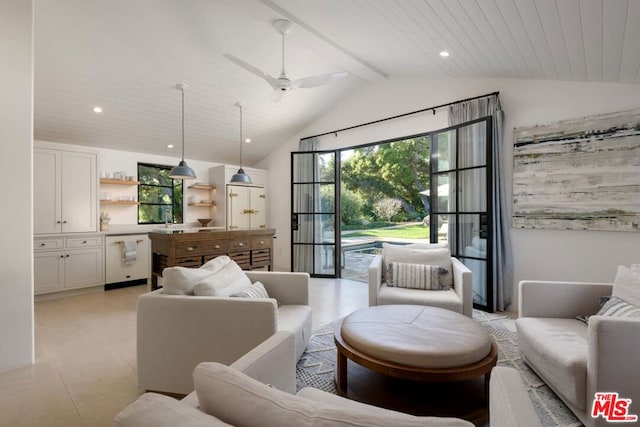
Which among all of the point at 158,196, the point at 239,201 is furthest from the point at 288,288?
the point at 158,196

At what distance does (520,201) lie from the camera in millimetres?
3768

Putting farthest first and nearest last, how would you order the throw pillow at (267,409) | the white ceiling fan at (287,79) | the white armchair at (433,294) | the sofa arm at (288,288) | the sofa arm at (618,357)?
the white ceiling fan at (287,79) → the white armchair at (433,294) → the sofa arm at (288,288) → the sofa arm at (618,357) → the throw pillow at (267,409)

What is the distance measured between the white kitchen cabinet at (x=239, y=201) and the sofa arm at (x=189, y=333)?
14.1 ft

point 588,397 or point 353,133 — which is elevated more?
point 353,133

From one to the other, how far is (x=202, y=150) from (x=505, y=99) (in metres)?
5.15

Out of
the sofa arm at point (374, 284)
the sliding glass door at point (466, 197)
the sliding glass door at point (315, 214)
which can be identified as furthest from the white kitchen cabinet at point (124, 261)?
the sliding glass door at point (466, 197)

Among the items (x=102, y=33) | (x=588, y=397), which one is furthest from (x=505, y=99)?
(x=102, y=33)

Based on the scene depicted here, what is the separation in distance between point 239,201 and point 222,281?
4473 mm

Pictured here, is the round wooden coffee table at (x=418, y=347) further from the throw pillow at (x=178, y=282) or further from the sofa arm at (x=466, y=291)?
the throw pillow at (x=178, y=282)

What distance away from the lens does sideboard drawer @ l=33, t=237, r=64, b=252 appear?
4293 millimetres

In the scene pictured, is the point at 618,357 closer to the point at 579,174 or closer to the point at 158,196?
the point at 579,174

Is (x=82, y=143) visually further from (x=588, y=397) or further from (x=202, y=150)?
(x=588, y=397)

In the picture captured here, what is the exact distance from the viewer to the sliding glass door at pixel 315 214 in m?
5.82

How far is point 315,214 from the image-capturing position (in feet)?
19.4
